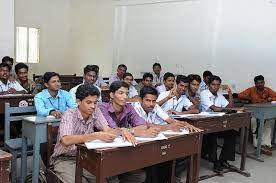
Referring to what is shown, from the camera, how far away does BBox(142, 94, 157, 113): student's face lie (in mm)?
3122

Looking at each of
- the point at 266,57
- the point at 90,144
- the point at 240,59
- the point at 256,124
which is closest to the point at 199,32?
the point at 240,59

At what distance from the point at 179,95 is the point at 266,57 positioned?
2.72 meters

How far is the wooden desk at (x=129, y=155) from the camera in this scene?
203 centimetres

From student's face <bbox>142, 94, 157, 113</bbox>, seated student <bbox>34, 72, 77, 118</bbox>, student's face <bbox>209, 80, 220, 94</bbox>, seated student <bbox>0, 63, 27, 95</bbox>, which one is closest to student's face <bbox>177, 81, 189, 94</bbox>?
student's face <bbox>209, 80, 220, 94</bbox>

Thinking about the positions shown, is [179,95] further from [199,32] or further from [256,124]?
[199,32]

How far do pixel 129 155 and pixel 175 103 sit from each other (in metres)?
2.02

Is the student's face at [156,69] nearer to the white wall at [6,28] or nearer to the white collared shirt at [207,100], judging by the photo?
the white collared shirt at [207,100]

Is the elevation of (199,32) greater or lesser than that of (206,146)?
greater

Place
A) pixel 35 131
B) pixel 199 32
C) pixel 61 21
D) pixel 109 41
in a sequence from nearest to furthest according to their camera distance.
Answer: pixel 35 131, pixel 199 32, pixel 109 41, pixel 61 21

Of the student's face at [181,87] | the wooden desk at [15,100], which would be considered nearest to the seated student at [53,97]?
the wooden desk at [15,100]

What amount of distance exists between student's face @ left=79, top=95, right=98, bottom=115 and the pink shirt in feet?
0.17

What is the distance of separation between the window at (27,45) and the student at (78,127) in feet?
23.6

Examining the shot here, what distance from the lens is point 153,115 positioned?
3400 mm

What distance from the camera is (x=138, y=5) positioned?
8.16 meters
